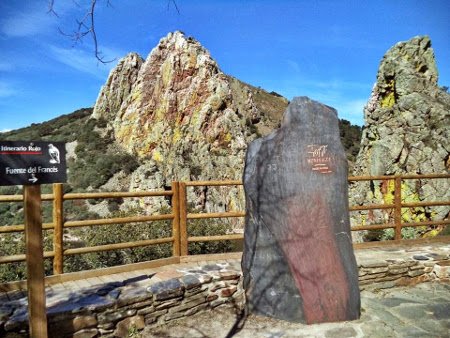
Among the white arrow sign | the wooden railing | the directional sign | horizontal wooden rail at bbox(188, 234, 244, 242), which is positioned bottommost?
horizontal wooden rail at bbox(188, 234, 244, 242)

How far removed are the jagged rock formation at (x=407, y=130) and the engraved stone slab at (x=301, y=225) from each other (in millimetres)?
17260

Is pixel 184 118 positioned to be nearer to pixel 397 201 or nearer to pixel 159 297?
pixel 397 201

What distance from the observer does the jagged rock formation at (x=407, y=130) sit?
19.9m

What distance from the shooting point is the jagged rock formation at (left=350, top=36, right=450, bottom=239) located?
1986 centimetres

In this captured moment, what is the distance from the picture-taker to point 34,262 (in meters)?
2.98

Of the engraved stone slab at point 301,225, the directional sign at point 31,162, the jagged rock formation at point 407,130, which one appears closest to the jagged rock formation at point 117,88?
the jagged rock formation at point 407,130

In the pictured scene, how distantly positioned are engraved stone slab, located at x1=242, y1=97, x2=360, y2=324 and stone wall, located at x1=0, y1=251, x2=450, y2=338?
0.56m

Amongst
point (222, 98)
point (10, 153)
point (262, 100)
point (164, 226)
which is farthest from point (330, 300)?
point (262, 100)

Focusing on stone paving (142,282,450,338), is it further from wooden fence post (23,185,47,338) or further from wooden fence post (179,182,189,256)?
wooden fence post (23,185,47,338)

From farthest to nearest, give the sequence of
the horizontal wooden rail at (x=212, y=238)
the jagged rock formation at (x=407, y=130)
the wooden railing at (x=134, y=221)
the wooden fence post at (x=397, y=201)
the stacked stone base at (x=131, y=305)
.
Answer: the jagged rock formation at (x=407, y=130) < the wooden fence post at (x=397, y=201) < the horizontal wooden rail at (x=212, y=238) < the wooden railing at (x=134, y=221) < the stacked stone base at (x=131, y=305)

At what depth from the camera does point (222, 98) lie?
39.2 metres

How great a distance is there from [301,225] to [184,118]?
35684mm

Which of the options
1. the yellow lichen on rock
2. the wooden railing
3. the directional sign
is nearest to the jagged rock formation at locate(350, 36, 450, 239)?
the wooden railing

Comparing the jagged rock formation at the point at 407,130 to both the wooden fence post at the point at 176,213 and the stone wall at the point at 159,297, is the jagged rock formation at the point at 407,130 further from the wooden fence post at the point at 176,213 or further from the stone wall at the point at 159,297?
the wooden fence post at the point at 176,213
